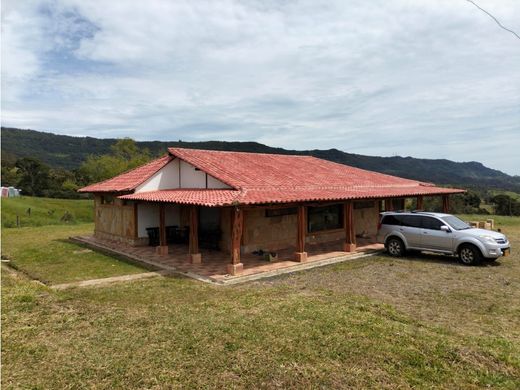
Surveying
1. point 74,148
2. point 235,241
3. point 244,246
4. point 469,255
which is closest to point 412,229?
point 469,255

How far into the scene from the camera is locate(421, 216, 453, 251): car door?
540 inches

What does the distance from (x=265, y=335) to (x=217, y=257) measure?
27.7 feet

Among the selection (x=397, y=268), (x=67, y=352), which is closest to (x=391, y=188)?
(x=397, y=268)

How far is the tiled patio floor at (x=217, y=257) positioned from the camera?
12.6 meters

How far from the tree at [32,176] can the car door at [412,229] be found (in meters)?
67.9

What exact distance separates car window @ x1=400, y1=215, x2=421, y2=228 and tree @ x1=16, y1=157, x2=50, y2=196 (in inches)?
2671

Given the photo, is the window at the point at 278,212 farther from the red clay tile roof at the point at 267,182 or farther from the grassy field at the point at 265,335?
the grassy field at the point at 265,335

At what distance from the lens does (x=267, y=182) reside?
1577 cm

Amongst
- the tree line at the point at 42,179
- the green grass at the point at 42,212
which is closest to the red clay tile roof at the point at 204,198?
the green grass at the point at 42,212

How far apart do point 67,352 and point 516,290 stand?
10353mm

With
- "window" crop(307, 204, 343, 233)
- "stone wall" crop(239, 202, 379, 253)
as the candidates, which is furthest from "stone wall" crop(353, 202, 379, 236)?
"stone wall" crop(239, 202, 379, 253)

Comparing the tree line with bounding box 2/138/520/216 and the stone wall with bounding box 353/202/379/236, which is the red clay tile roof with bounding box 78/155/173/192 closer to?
the stone wall with bounding box 353/202/379/236

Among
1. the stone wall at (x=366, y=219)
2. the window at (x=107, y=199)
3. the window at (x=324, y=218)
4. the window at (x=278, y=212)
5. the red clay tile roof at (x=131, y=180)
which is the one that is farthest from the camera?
the stone wall at (x=366, y=219)

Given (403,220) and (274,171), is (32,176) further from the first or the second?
(403,220)
